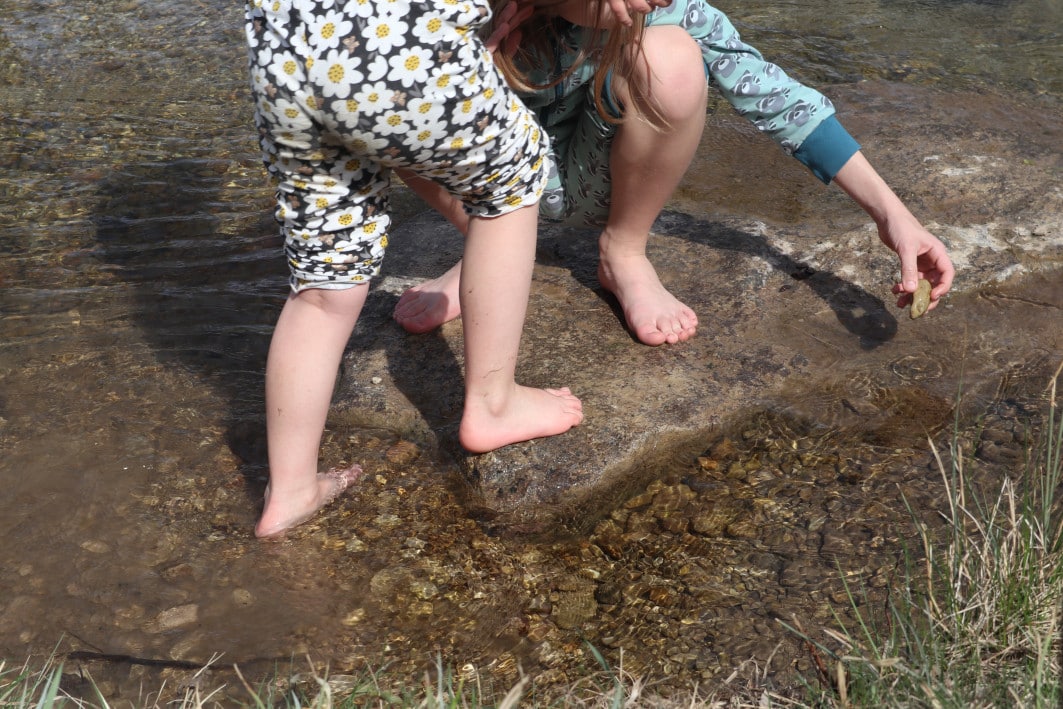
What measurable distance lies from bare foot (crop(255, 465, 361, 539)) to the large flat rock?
0.30m

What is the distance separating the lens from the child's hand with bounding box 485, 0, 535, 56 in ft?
6.81

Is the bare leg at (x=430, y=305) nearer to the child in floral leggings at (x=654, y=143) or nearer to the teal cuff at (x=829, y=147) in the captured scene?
the child in floral leggings at (x=654, y=143)

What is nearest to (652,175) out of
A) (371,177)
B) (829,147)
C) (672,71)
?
(672,71)

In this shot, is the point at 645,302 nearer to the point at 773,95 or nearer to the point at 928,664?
the point at 773,95

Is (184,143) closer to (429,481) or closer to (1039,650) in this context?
(429,481)

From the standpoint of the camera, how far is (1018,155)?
3428mm

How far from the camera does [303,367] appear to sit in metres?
2.07

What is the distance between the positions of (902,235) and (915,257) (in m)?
0.06

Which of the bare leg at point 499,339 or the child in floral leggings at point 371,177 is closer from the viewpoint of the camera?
the child in floral leggings at point 371,177

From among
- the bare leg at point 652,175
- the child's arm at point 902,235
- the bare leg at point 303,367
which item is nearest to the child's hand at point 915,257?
the child's arm at point 902,235

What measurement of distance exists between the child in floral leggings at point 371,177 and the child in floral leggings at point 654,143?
0.39 metres

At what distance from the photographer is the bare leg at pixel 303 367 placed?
2068 mm

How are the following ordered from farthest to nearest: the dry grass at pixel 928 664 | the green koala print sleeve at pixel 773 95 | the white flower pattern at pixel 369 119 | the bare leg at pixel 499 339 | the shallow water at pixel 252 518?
the green koala print sleeve at pixel 773 95
the bare leg at pixel 499 339
the shallow water at pixel 252 518
the white flower pattern at pixel 369 119
the dry grass at pixel 928 664

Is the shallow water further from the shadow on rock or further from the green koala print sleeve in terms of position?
the green koala print sleeve
